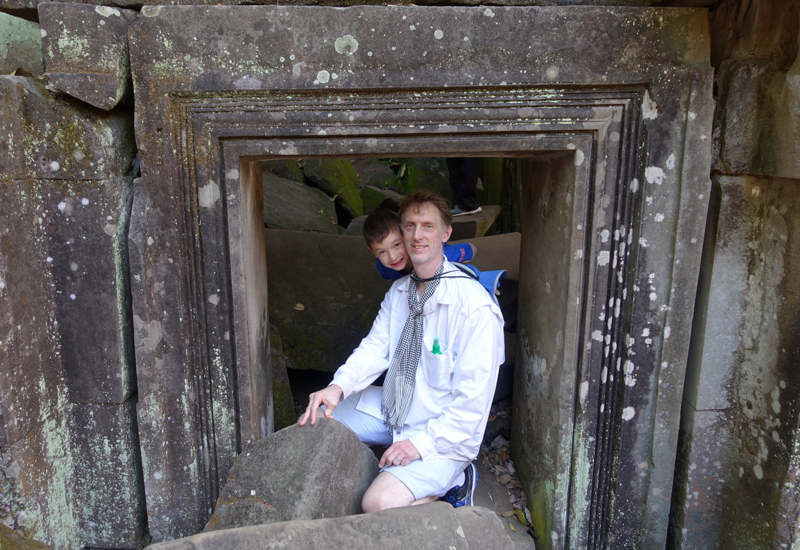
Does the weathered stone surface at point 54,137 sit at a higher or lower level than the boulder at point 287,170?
lower

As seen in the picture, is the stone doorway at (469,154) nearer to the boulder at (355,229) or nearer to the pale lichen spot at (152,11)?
the pale lichen spot at (152,11)

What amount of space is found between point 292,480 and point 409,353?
2.87 feet

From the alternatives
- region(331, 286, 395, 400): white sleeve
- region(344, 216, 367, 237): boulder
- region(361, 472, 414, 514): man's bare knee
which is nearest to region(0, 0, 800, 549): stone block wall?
region(331, 286, 395, 400): white sleeve

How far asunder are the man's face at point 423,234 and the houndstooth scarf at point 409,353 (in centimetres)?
11

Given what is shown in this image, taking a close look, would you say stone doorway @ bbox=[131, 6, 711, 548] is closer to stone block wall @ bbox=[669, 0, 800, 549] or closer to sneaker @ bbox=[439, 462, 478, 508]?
stone block wall @ bbox=[669, 0, 800, 549]

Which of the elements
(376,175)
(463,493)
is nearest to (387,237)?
(463,493)

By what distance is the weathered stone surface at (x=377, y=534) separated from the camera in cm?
181

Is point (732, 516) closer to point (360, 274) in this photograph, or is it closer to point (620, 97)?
point (620, 97)

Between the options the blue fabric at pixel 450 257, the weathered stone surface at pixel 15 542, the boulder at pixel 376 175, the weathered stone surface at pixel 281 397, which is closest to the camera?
the weathered stone surface at pixel 15 542

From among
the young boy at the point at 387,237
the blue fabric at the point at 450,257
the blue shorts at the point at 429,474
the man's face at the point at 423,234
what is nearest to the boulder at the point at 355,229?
the blue fabric at the point at 450,257

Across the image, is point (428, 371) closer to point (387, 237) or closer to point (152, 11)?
point (387, 237)

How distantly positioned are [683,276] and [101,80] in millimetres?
2568

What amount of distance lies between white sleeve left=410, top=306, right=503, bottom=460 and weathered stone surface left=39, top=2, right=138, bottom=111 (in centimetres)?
185

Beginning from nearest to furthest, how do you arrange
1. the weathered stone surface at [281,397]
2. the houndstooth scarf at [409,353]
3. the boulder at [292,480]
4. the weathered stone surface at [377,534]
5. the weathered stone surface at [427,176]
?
the weathered stone surface at [377,534]
the boulder at [292,480]
the houndstooth scarf at [409,353]
the weathered stone surface at [281,397]
the weathered stone surface at [427,176]
